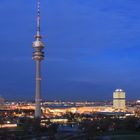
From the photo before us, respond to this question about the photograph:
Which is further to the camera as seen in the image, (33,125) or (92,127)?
(33,125)

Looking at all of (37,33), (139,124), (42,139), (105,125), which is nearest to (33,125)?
(105,125)

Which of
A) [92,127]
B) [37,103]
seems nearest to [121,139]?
[92,127]

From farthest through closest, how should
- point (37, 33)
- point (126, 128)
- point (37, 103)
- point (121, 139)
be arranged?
point (37, 33), point (37, 103), point (126, 128), point (121, 139)

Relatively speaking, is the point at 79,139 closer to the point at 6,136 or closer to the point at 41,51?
the point at 6,136

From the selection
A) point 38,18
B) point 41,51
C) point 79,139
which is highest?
point 38,18

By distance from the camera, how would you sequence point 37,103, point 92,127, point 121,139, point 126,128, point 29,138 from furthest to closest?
point 37,103
point 126,128
point 92,127
point 29,138
point 121,139

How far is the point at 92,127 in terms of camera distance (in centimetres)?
9281

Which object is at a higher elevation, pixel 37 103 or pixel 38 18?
pixel 38 18

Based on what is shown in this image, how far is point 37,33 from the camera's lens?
172125mm

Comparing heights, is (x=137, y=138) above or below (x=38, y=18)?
below

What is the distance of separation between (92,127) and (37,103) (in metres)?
69.1

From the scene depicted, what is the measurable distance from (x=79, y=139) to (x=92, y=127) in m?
15.4

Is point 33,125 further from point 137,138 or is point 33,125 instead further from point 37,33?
point 37,33

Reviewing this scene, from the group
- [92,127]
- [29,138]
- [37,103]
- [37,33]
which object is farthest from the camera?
[37,33]
